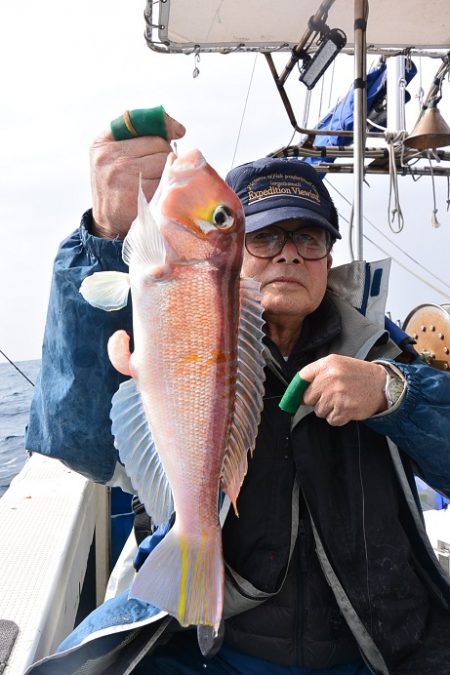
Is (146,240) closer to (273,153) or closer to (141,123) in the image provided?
(141,123)

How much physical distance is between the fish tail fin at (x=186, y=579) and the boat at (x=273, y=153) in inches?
26.8

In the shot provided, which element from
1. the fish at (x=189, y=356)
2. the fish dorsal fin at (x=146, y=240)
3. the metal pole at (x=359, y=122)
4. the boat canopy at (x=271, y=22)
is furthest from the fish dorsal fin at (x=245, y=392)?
the boat canopy at (x=271, y=22)

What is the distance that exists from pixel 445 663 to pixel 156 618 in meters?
0.99

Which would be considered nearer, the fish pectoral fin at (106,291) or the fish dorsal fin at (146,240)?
the fish dorsal fin at (146,240)

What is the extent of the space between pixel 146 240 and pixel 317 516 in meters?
1.11

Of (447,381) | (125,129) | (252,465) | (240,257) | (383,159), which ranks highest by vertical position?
(383,159)

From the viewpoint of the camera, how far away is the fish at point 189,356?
51.2 inches

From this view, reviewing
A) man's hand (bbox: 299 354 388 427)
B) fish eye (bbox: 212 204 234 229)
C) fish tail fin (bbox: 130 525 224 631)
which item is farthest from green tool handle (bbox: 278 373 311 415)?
fish eye (bbox: 212 204 234 229)

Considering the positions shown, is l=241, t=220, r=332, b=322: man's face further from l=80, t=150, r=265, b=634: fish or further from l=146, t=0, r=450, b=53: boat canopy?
l=146, t=0, r=450, b=53: boat canopy

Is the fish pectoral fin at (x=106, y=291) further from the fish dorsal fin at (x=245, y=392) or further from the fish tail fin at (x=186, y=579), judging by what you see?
the fish tail fin at (x=186, y=579)

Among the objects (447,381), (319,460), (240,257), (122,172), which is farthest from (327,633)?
(122,172)

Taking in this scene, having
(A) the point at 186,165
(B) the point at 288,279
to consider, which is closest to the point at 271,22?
(B) the point at 288,279

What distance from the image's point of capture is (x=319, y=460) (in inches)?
74.0

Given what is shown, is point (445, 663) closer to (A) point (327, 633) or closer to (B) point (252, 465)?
(A) point (327, 633)
